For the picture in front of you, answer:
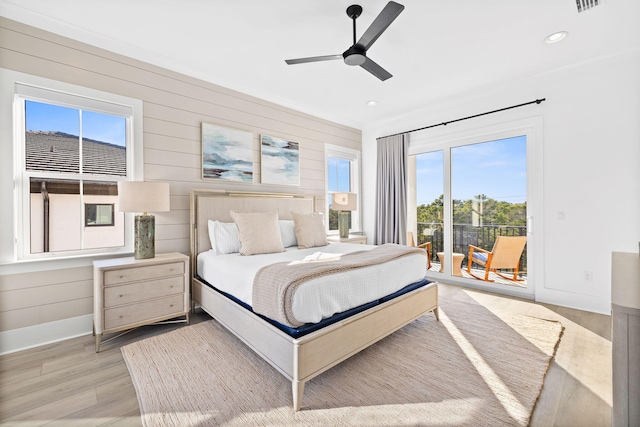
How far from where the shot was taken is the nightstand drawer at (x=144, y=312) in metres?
2.31

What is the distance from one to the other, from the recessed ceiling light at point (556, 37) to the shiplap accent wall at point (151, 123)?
304 cm

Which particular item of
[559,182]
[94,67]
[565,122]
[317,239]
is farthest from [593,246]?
[94,67]

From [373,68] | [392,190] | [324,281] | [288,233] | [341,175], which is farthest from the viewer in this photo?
[341,175]

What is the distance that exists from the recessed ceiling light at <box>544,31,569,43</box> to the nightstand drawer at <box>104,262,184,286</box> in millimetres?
4155

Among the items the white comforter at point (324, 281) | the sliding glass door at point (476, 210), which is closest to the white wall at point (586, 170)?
the sliding glass door at point (476, 210)

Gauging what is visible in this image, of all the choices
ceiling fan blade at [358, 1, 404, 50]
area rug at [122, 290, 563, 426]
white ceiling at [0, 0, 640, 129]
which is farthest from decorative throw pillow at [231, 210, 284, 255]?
ceiling fan blade at [358, 1, 404, 50]

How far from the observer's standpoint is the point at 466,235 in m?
4.13

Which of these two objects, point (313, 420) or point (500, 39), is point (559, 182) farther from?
point (313, 420)

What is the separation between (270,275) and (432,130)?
372cm

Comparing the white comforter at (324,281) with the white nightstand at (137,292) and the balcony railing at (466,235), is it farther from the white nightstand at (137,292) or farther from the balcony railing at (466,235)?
the balcony railing at (466,235)

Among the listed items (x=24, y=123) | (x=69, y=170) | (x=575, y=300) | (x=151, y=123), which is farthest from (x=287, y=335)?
(x=575, y=300)

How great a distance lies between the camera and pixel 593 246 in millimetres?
3049

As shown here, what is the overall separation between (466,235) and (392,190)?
1347mm

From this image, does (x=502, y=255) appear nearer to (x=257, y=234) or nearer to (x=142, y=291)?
(x=257, y=234)
